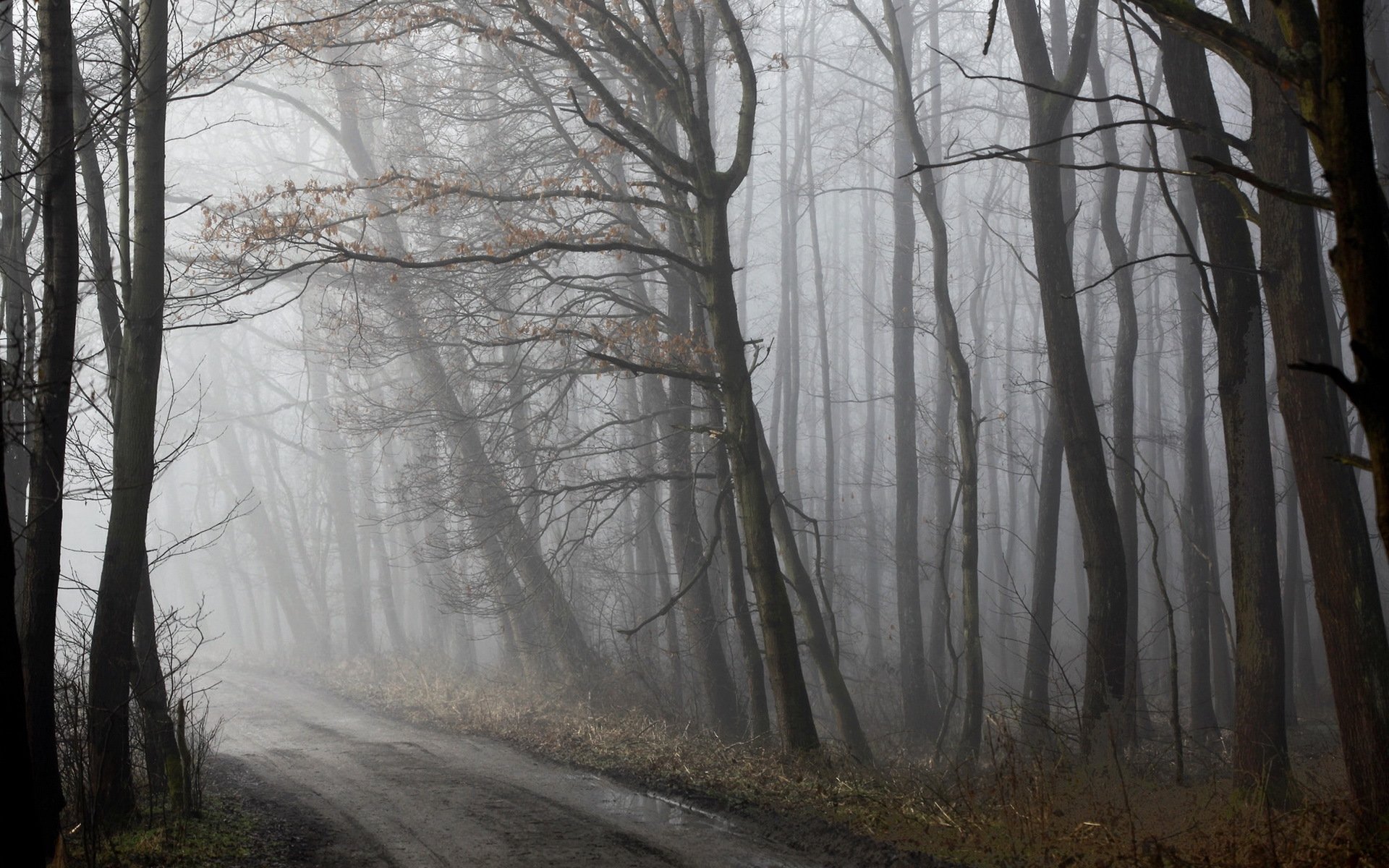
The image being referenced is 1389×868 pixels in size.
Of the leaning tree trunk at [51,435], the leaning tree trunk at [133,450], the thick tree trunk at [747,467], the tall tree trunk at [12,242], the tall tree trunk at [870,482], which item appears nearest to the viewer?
the leaning tree trunk at [51,435]

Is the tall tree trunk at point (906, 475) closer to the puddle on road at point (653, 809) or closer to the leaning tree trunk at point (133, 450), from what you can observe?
the puddle on road at point (653, 809)

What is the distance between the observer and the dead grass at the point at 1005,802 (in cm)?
590

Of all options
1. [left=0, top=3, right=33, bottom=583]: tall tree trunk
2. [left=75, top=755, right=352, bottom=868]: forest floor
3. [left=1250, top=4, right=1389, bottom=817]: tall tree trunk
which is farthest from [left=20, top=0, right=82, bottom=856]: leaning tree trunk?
[left=1250, top=4, right=1389, bottom=817]: tall tree trunk

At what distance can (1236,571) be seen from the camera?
8.26 m

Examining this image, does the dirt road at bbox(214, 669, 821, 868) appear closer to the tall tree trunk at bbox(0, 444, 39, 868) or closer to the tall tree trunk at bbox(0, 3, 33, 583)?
the tall tree trunk at bbox(0, 444, 39, 868)

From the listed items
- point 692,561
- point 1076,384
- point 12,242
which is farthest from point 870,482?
point 12,242

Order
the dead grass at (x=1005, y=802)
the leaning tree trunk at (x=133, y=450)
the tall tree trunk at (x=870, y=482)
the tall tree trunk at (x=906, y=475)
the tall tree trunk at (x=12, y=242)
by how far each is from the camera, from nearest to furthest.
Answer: the dead grass at (x=1005, y=802) < the leaning tree trunk at (x=133, y=450) < the tall tree trunk at (x=12, y=242) < the tall tree trunk at (x=906, y=475) < the tall tree trunk at (x=870, y=482)

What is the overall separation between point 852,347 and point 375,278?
53590 millimetres

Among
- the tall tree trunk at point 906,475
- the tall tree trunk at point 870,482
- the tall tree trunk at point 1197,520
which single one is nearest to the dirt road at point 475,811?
the tall tree trunk at point 906,475

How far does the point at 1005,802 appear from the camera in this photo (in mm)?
7020

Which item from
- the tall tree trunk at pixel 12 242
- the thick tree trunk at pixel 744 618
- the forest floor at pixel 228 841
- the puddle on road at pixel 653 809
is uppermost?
the tall tree trunk at pixel 12 242

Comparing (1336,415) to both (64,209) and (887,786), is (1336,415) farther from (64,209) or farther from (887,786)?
(64,209)

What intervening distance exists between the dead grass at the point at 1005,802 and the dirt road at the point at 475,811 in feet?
1.86

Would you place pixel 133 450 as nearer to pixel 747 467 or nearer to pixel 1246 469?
pixel 747 467
